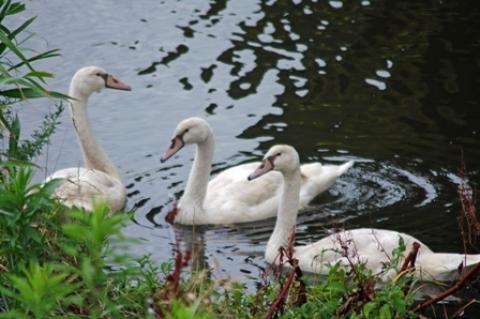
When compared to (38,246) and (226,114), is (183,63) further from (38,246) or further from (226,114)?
(38,246)

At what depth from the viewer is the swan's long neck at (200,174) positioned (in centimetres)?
983

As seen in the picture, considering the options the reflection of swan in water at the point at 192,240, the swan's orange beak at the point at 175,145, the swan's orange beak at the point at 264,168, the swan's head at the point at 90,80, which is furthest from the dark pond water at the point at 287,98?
the swan's head at the point at 90,80

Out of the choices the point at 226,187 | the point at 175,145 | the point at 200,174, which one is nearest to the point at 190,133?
the point at 175,145

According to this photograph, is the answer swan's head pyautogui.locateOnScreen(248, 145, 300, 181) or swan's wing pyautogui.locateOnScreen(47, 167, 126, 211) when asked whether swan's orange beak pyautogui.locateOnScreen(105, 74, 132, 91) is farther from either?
swan's head pyautogui.locateOnScreen(248, 145, 300, 181)

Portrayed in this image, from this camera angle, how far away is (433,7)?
1441 cm

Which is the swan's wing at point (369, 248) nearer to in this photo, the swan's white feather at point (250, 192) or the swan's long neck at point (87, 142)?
the swan's white feather at point (250, 192)

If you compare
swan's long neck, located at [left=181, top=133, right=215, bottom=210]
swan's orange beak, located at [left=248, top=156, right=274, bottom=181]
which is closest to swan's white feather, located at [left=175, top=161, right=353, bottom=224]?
swan's long neck, located at [left=181, top=133, right=215, bottom=210]

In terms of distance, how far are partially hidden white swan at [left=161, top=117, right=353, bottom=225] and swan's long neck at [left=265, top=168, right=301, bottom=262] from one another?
2.23 feet

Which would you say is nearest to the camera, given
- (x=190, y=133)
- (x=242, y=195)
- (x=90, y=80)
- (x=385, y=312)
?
(x=385, y=312)

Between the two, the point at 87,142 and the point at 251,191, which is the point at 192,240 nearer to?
the point at 251,191

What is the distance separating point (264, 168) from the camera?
9297 mm

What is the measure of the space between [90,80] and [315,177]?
203 cm

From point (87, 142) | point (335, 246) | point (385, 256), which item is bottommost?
point (87, 142)

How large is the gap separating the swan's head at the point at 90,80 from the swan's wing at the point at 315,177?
5.94 feet
